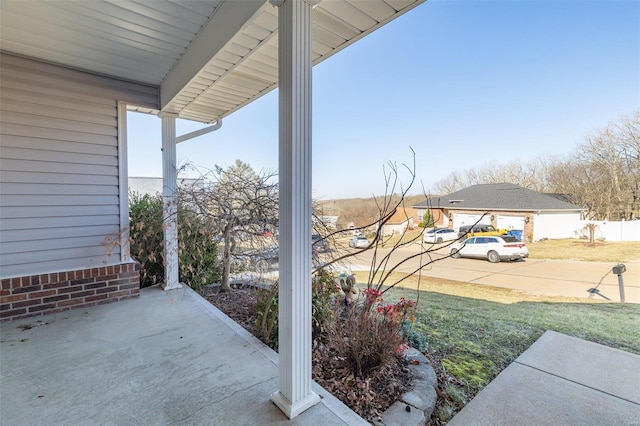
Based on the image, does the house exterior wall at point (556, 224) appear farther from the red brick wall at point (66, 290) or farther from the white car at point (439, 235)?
the red brick wall at point (66, 290)

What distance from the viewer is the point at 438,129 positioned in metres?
A: 3.75

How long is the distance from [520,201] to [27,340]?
5337mm

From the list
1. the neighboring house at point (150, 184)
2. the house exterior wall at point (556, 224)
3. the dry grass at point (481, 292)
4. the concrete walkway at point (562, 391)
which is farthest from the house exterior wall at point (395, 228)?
the neighboring house at point (150, 184)

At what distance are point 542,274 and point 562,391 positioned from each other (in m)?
2.87

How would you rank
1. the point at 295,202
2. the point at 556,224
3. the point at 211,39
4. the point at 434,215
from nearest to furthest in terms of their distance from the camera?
the point at 295,202 < the point at 211,39 < the point at 434,215 < the point at 556,224

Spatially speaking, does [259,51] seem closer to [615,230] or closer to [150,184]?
[150,184]

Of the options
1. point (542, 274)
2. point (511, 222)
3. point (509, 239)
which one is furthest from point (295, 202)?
point (542, 274)

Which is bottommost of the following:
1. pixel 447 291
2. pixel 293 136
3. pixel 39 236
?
pixel 447 291

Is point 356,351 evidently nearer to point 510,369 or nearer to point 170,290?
point 510,369

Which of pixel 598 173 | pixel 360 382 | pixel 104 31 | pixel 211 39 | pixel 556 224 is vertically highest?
pixel 104 31

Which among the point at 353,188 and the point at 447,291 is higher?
the point at 353,188

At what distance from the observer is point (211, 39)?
2.32 meters

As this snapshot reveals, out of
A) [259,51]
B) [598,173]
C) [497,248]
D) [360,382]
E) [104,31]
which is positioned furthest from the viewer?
[497,248]

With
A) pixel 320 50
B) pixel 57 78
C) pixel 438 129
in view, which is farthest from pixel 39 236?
pixel 438 129
